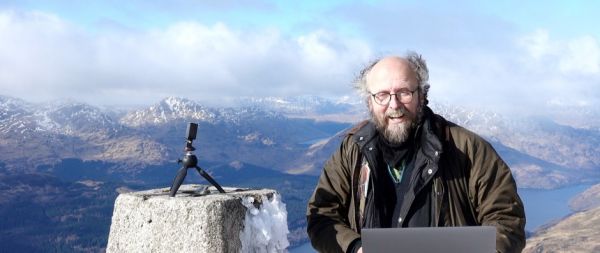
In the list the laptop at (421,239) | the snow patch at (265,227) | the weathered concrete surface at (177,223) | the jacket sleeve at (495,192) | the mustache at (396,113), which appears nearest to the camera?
the laptop at (421,239)

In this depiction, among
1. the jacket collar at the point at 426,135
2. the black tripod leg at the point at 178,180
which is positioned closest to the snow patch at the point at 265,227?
the black tripod leg at the point at 178,180

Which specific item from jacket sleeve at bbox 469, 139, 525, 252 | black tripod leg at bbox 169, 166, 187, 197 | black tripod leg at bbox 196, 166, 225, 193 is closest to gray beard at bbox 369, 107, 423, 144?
jacket sleeve at bbox 469, 139, 525, 252

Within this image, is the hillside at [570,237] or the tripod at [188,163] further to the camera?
the hillside at [570,237]

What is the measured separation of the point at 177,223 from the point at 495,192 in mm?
2128

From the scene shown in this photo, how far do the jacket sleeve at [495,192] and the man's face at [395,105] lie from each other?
44cm

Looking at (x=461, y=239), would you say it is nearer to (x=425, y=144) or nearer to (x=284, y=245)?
(x=425, y=144)

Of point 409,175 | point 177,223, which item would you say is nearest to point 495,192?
point 409,175

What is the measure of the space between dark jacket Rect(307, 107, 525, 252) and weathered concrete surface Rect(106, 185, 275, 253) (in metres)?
0.58

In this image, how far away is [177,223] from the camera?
158 inches

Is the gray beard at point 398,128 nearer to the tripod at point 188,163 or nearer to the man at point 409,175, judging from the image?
the man at point 409,175

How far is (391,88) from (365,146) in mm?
→ 418

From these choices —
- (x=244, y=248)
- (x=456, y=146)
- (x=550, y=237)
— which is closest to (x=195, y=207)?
(x=244, y=248)

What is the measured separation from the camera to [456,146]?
368cm

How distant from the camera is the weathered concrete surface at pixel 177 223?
397cm
